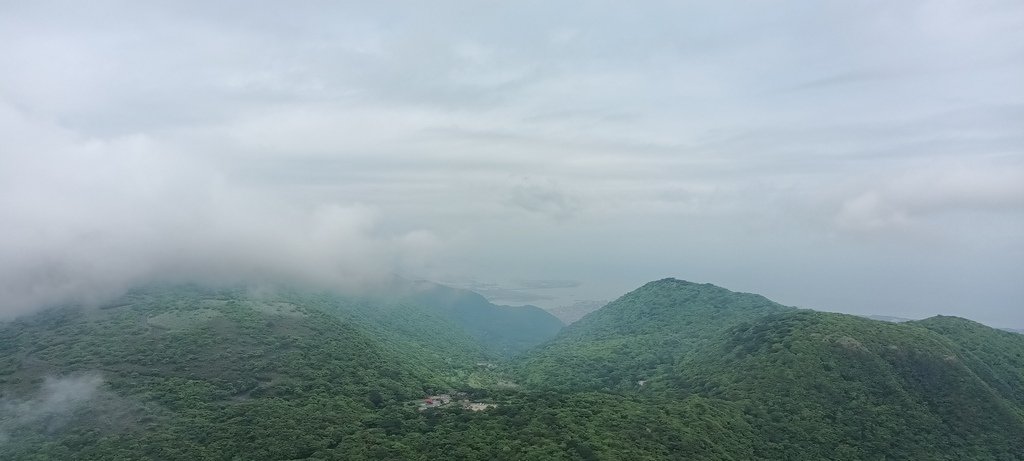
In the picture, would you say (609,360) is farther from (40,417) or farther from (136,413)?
(40,417)

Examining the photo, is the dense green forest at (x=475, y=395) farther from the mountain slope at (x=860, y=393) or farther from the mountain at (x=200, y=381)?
the mountain at (x=200, y=381)

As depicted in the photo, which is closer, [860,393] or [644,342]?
[860,393]

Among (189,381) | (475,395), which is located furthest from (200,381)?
(475,395)

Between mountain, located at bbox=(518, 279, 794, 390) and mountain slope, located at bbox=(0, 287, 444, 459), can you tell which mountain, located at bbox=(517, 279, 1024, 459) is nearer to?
mountain, located at bbox=(518, 279, 794, 390)

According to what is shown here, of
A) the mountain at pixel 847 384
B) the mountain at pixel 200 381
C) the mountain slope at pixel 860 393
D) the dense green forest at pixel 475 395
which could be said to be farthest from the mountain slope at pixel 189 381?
the mountain slope at pixel 860 393

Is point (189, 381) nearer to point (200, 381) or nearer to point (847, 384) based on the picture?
point (200, 381)

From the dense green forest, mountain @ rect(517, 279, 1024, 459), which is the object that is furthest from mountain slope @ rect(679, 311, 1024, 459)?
the dense green forest

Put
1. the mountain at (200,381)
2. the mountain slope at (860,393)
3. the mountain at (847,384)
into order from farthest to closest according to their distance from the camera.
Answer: the mountain at (847,384)
the mountain slope at (860,393)
the mountain at (200,381)
